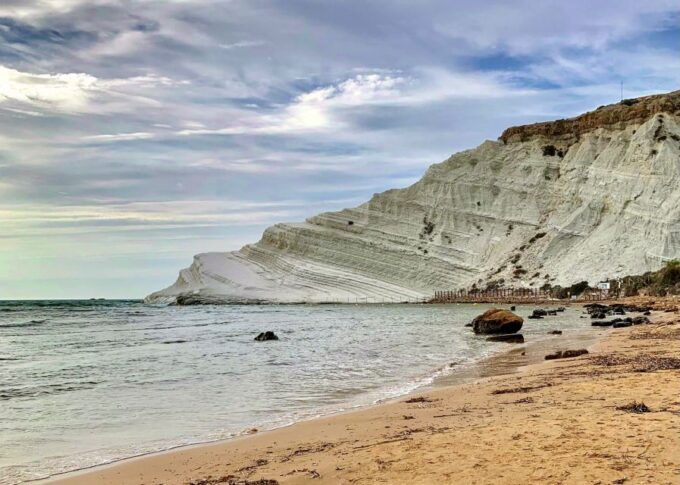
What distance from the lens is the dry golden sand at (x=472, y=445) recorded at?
5.03 m

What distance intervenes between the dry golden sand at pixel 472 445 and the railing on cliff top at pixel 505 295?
5593 centimetres

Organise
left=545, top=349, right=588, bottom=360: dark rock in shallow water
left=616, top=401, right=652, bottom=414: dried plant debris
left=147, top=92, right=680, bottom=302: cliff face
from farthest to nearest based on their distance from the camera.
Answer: left=147, top=92, right=680, bottom=302: cliff face
left=545, top=349, right=588, bottom=360: dark rock in shallow water
left=616, top=401, right=652, bottom=414: dried plant debris

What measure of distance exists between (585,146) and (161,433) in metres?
82.9

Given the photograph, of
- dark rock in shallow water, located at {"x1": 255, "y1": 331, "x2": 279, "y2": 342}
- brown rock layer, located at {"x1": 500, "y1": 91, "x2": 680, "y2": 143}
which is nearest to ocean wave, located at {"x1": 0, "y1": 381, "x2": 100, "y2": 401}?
dark rock in shallow water, located at {"x1": 255, "y1": 331, "x2": 279, "y2": 342}

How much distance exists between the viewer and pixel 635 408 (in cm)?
696

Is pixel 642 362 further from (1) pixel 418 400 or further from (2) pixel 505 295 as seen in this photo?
(2) pixel 505 295

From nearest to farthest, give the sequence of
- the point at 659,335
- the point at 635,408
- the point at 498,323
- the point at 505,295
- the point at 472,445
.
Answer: the point at 472,445 → the point at 635,408 → the point at 659,335 → the point at 498,323 → the point at 505,295

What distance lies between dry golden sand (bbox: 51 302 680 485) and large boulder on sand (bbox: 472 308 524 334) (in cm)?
1456

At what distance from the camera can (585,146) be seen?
82.4 m

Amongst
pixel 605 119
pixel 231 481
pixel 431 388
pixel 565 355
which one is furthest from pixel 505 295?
pixel 231 481

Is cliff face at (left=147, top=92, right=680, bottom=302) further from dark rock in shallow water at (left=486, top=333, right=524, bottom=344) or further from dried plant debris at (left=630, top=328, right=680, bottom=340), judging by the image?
dried plant debris at (left=630, top=328, right=680, bottom=340)

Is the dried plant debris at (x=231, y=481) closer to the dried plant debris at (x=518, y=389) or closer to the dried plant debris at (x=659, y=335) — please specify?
the dried plant debris at (x=518, y=389)

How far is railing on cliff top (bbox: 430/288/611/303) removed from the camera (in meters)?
62.8

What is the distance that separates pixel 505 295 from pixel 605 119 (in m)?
29.9
